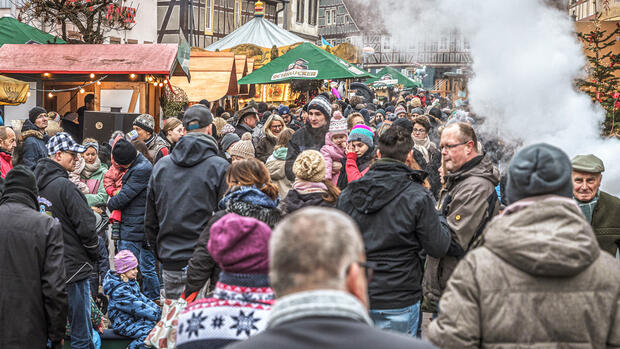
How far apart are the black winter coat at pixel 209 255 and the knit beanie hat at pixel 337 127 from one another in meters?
2.48

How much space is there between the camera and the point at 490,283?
274 centimetres

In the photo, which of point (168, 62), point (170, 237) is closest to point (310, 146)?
point (170, 237)

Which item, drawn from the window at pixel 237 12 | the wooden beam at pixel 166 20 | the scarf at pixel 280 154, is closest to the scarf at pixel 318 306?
the scarf at pixel 280 154

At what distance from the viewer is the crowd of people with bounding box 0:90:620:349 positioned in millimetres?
1870

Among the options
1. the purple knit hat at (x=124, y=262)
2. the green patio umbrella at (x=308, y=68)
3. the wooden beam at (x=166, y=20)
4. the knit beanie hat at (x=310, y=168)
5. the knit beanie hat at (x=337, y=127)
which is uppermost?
the wooden beam at (x=166, y=20)

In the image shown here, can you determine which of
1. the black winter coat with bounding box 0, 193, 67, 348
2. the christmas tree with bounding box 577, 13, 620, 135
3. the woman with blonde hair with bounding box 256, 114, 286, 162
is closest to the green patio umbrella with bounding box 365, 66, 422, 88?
the christmas tree with bounding box 577, 13, 620, 135

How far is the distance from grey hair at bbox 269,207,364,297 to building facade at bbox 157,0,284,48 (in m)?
32.4

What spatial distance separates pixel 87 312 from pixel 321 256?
15.2ft

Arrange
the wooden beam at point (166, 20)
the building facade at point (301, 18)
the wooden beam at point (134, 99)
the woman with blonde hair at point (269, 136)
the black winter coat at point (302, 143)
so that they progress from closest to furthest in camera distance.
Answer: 1. the black winter coat at point (302, 143)
2. the woman with blonde hair at point (269, 136)
3. the wooden beam at point (134, 99)
4. the wooden beam at point (166, 20)
5. the building facade at point (301, 18)

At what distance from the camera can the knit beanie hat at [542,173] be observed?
2.83 metres

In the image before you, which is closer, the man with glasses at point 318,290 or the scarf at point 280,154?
the man with glasses at point 318,290

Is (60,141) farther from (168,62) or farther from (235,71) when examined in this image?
(235,71)

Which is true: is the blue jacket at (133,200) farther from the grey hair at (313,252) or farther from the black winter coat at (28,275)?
the grey hair at (313,252)

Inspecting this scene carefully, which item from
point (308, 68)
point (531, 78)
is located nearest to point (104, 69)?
point (308, 68)
